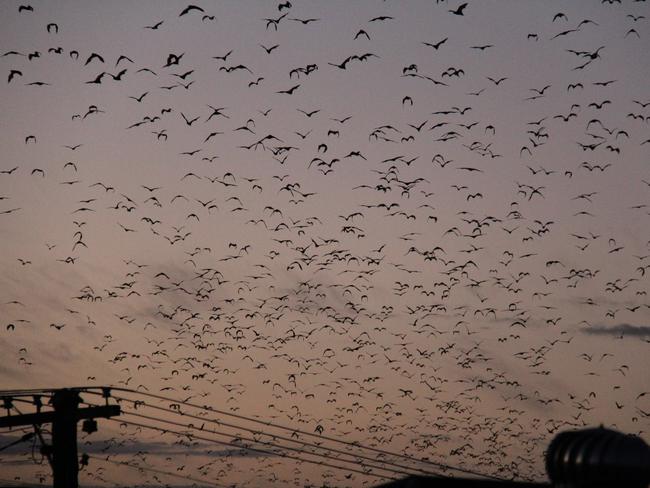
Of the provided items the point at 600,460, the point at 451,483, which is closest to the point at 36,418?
the point at 451,483

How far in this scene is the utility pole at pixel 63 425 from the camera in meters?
29.6

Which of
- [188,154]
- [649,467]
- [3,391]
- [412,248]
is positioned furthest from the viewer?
[412,248]

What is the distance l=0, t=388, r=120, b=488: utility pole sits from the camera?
29.6 m

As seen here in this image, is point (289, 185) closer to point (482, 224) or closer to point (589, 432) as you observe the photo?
point (482, 224)

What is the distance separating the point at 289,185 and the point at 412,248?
496 inches

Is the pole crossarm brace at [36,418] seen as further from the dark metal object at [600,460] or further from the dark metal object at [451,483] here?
the dark metal object at [600,460]

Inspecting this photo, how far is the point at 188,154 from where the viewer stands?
43.0 meters

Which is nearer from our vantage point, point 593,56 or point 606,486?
point 606,486

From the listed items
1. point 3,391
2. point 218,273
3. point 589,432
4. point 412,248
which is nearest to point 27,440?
point 3,391

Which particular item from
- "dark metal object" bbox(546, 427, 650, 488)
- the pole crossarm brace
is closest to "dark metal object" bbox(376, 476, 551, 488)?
"dark metal object" bbox(546, 427, 650, 488)

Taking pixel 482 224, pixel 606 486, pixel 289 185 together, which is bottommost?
pixel 606 486

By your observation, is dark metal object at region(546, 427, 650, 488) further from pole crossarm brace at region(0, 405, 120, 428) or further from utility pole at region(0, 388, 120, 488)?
utility pole at region(0, 388, 120, 488)

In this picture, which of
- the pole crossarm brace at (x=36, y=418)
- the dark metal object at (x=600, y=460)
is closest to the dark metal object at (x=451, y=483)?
the dark metal object at (x=600, y=460)

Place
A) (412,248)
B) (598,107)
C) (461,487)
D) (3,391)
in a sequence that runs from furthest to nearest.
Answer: (412,248) → (598,107) → (461,487) → (3,391)
